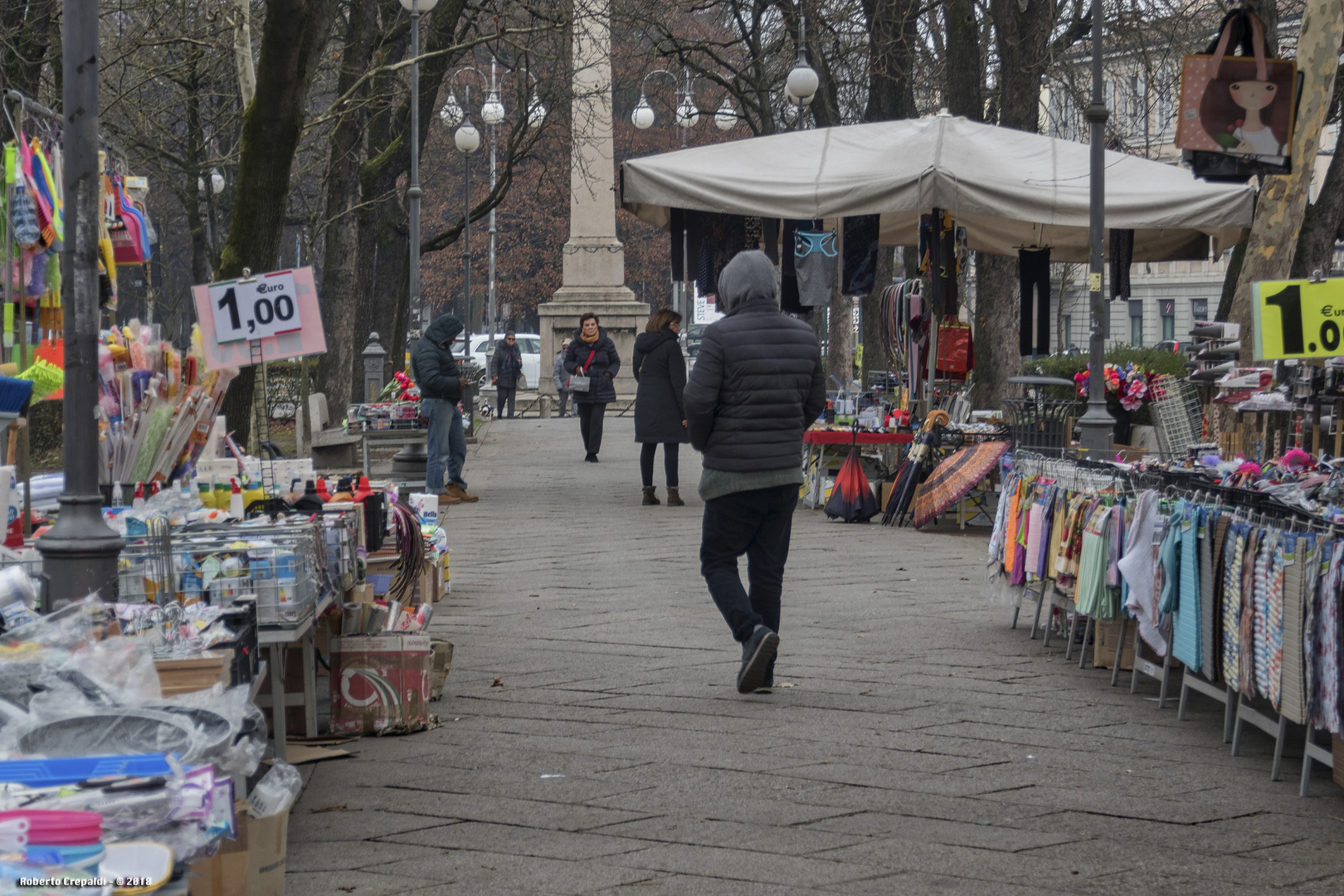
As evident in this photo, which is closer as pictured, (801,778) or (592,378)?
(801,778)

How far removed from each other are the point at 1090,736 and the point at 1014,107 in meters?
12.9

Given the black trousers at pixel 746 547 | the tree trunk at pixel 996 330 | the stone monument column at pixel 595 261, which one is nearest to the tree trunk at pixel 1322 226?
the tree trunk at pixel 996 330

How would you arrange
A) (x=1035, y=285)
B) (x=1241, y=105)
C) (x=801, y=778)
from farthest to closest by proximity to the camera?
(x=1035, y=285), (x=1241, y=105), (x=801, y=778)

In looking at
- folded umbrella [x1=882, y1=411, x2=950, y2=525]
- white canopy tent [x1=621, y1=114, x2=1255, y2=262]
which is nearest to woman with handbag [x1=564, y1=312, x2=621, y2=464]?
white canopy tent [x1=621, y1=114, x2=1255, y2=262]

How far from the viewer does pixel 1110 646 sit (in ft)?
23.1

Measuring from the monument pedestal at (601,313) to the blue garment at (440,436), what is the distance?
15405mm

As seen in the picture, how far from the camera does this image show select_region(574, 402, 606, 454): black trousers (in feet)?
60.6

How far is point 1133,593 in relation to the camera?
624cm

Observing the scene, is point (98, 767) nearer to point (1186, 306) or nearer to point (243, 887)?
point (243, 887)

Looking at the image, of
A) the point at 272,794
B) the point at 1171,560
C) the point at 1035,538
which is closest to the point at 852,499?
the point at 1035,538

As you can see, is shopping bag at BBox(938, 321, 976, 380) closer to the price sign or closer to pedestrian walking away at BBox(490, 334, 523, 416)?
the price sign

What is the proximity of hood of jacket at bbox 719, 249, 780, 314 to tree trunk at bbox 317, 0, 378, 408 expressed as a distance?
1248 centimetres

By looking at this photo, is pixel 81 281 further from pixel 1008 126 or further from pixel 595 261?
pixel 595 261

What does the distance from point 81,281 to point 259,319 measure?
2.08 m
